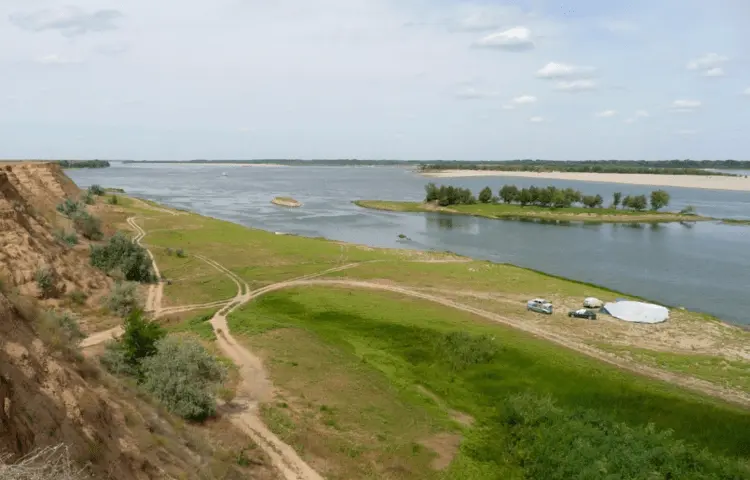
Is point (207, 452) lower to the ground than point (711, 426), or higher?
higher

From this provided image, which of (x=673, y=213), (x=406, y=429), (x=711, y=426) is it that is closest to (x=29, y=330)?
(x=406, y=429)

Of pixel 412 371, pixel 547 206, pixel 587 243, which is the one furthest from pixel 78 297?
pixel 547 206

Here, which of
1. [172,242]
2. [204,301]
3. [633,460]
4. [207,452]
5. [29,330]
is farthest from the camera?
[172,242]

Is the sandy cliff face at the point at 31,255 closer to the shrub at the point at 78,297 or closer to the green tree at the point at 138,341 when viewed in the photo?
the shrub at the point at 78,297

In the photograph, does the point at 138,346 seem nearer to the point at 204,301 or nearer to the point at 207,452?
the point at 207,452

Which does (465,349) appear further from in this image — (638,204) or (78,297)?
(638,204)

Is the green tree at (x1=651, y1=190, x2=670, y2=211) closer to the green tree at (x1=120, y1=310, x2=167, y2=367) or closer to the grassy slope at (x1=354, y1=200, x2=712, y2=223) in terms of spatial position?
the grassy slope at (x1=354, y1=200, x2=712, y2=223)
